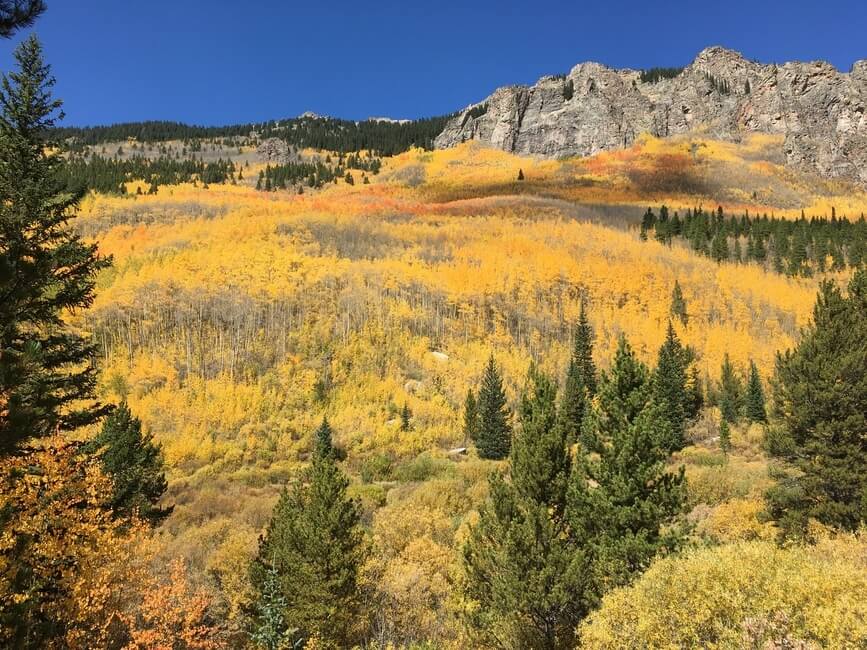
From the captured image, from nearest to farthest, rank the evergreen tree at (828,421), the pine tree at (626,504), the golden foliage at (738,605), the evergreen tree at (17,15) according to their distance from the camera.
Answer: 1. the evergreen tree at (17,15)
2. the golden foliage at (738,605)
3. the pine tree at (626,504)
4. the evergreen tree at (828,421)

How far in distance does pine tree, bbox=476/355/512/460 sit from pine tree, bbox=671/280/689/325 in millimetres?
50390

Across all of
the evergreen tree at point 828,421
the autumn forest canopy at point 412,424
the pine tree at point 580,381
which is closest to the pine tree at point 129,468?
the autumn forest canopy at point 412,424

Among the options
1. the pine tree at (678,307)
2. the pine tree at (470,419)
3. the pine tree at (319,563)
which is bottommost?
the pine tree at (470,419)

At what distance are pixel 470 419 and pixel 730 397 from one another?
1325 inches

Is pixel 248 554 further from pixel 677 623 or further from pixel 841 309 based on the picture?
pixel 841 309

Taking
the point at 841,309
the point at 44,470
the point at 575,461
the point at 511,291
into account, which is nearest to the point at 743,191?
the point at 511,291

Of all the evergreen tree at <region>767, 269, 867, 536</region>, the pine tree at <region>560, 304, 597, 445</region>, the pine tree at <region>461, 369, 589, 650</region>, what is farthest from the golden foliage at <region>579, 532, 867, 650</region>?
the pine tree at <region>560, 304, 597, 445</region>

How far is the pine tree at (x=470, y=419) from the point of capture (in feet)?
184

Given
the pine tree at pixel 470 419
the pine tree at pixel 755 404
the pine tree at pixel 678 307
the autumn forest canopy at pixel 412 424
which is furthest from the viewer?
the pine tree at pixel 678 307

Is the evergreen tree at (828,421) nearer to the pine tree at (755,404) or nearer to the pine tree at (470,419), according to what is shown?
the pine tree at (470,419)

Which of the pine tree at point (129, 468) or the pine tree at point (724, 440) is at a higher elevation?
the pine tree at point (129, 468)

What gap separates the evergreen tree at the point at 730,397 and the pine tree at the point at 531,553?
49.5 m

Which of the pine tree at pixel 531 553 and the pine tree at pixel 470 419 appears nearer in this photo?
the pine tree at pixel 531 553

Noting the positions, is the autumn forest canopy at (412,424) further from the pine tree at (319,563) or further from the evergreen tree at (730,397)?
the evergreen tree at (730,397)
